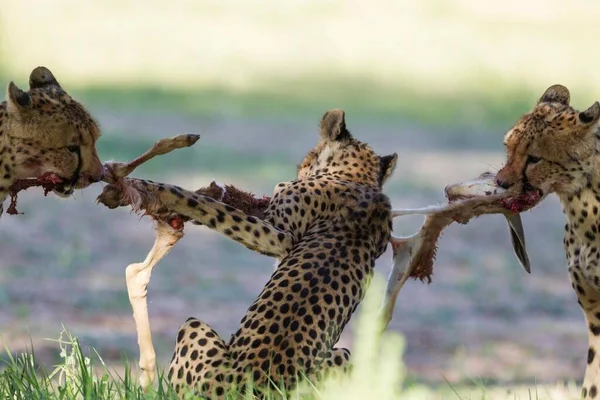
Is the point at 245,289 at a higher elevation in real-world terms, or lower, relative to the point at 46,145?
higher

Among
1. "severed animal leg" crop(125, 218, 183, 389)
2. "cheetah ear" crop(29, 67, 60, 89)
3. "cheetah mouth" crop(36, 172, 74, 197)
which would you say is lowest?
"severed animal leg" crop(125, 218, 183, 389)

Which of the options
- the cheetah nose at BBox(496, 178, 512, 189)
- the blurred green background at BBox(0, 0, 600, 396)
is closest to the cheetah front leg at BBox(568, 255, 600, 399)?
the cheetah nose at BBox(496, 178, 512, 189)

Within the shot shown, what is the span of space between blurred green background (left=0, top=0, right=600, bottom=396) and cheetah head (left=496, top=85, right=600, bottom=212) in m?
0.77

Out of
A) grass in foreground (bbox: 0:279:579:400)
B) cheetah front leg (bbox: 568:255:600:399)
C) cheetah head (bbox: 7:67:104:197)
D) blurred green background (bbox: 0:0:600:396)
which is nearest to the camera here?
grass in foreground (bbox: 0:279:579:400)

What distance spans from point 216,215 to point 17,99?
3.02 feet

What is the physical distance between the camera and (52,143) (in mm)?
5418

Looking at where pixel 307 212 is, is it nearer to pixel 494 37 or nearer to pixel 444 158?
pixel 444 158

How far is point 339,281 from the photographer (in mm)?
5520

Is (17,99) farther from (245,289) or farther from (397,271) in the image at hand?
(245,289)

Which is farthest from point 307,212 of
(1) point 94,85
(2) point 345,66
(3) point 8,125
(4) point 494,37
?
(4) point 494,37

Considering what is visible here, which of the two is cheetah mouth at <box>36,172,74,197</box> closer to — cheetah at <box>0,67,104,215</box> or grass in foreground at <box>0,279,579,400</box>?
cheetah at <box>0,67,104,215</box>

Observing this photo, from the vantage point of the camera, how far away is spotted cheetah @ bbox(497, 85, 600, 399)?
5688mm

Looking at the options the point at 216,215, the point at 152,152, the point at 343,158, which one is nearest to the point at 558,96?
the point at 343,158

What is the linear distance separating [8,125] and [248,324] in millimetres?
1102
